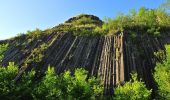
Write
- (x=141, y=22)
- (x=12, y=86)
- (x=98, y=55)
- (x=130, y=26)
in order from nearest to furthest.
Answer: (x=12, y=86)
(x=98, y=55)
(x=130, y=26)
(x=141, y=22)

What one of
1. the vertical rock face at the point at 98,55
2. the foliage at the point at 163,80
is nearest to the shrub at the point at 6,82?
the vertical rock face at the point at 98,55

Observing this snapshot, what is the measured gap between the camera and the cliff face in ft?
102

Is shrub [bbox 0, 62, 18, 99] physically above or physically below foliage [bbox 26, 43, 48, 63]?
below

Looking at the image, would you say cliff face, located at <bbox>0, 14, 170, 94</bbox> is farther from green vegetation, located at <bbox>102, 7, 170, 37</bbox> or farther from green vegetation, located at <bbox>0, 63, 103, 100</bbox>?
green vegetation, located at <bbox>0, 63, 103, 100</bbox>

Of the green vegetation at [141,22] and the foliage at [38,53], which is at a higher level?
the green vegetation at [141,22]

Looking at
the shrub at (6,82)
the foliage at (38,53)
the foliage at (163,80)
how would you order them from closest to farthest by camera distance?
the shrub at (6,82)
the foliage at (163,80)
the foliage at (38,53)

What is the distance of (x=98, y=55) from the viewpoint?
3403 centimetres

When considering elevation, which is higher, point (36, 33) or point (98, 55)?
point (36, 33)

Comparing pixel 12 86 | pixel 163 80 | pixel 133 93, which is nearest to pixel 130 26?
pixel 163 80

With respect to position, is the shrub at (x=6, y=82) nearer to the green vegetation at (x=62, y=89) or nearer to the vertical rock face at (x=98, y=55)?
the green vegetation at (x=62, y=89)

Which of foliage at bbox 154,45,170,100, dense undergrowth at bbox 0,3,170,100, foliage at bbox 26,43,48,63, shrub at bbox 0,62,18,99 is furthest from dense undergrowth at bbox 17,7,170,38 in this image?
shrub at bbox 0,62,18,99

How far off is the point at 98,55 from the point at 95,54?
356mm

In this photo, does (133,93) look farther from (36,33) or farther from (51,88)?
(36,33)

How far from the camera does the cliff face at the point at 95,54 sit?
31.2 m
